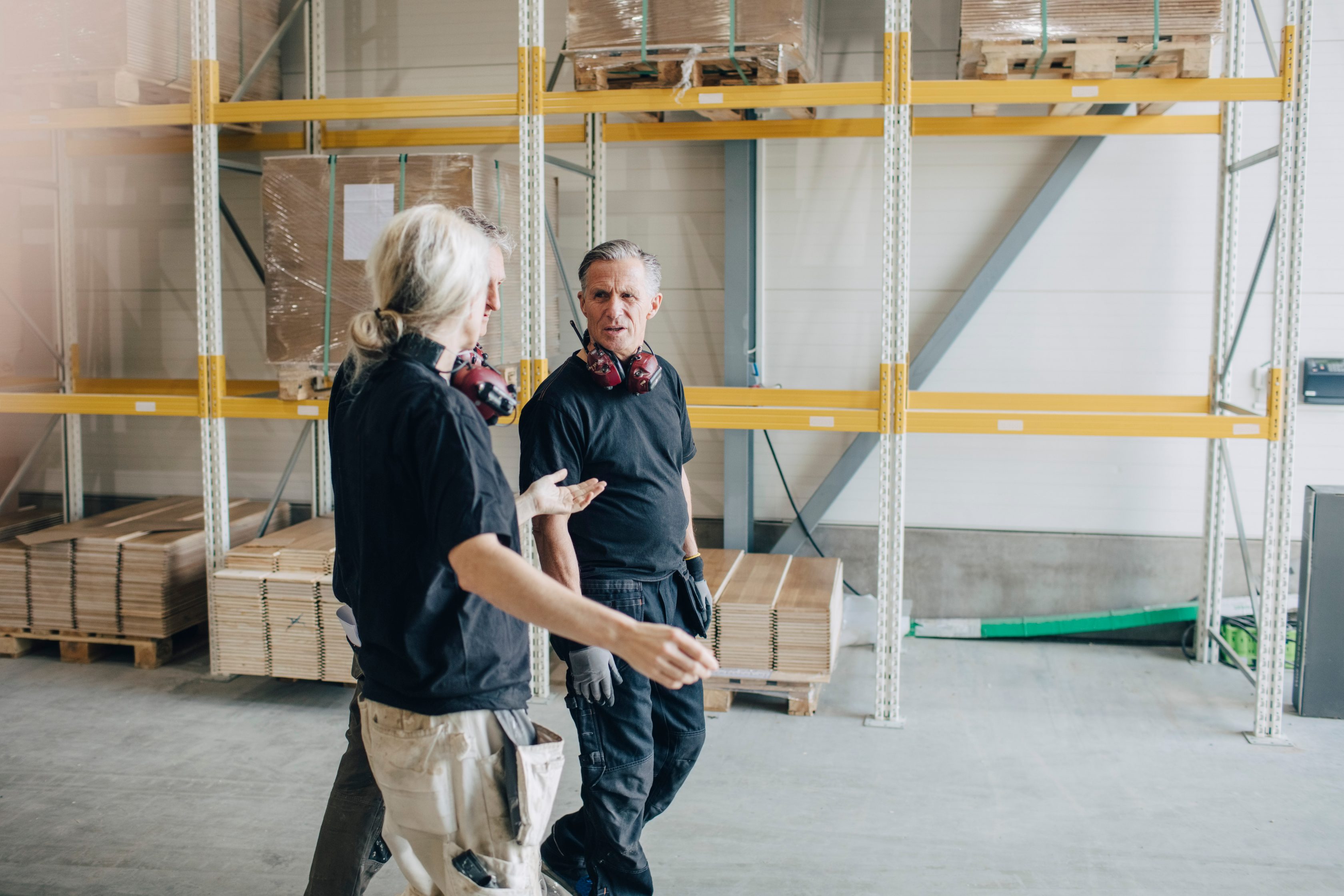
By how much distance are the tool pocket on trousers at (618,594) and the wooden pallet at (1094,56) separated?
358 cm

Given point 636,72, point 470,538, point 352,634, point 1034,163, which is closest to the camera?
point 470,538

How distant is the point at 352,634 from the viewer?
3.12 meters

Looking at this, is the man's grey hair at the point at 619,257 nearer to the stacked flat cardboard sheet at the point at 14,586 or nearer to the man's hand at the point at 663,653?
the man's hand at the point at 663,653

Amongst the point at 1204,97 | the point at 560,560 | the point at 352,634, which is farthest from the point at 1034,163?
the point at 352,634

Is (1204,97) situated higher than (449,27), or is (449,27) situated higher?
(449,27)

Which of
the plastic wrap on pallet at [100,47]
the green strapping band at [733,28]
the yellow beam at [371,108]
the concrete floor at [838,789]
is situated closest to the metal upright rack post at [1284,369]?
the concrete floor at [838,789]

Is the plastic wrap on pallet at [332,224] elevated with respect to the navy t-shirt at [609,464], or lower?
elevated

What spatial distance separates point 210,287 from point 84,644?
2.62 m

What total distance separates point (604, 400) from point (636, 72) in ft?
9.91

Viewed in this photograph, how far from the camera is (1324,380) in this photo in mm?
7129

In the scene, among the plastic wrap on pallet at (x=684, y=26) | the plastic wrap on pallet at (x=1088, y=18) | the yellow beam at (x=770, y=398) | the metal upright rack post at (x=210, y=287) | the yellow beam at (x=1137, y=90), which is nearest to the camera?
the plastic wrap on pallet at (x=1088, y=18)

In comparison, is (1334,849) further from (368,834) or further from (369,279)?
(369,279)

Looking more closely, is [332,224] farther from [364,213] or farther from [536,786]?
[536,786]

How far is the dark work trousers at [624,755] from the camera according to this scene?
3.50 meters
